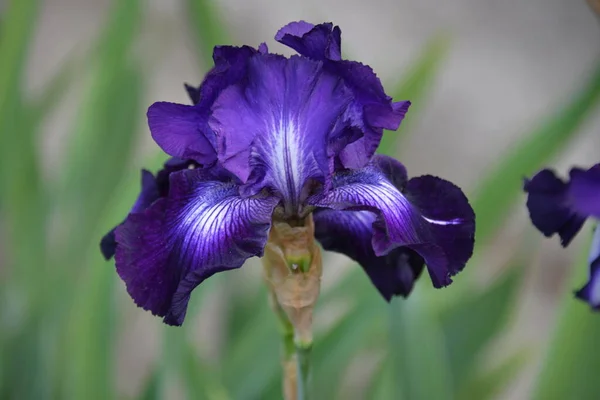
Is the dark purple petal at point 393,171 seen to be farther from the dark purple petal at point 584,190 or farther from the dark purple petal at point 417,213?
the dark purple petal at point 584,190

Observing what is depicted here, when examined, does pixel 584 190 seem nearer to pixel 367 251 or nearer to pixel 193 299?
pixel 367 251

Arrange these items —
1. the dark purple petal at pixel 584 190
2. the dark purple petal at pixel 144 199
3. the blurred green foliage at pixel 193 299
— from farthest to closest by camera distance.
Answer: the blurred green foliage at pixel 193 299
the dark purple petal at pixel 144 199
the dark purple petal at pixel 584 190

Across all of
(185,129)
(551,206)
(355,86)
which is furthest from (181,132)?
(551,206)

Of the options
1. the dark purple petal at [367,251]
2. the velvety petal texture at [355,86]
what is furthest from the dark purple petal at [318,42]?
the dark purple petal at [367,251]

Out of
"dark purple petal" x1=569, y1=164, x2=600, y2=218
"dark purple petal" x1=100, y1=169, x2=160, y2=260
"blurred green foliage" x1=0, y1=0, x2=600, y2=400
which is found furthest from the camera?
"blurred green foliage" x1=0, y1=0, x2=600, y2=400

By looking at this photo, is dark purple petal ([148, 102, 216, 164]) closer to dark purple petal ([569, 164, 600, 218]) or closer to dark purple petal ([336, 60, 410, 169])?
dark purple petal ([336, 60, 410, 169])

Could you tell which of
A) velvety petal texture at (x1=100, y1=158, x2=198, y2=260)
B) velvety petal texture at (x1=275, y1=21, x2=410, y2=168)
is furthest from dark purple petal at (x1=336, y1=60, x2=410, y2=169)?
velvety petal texture at (x1=100, y1=158, x2=198, y2=260)
